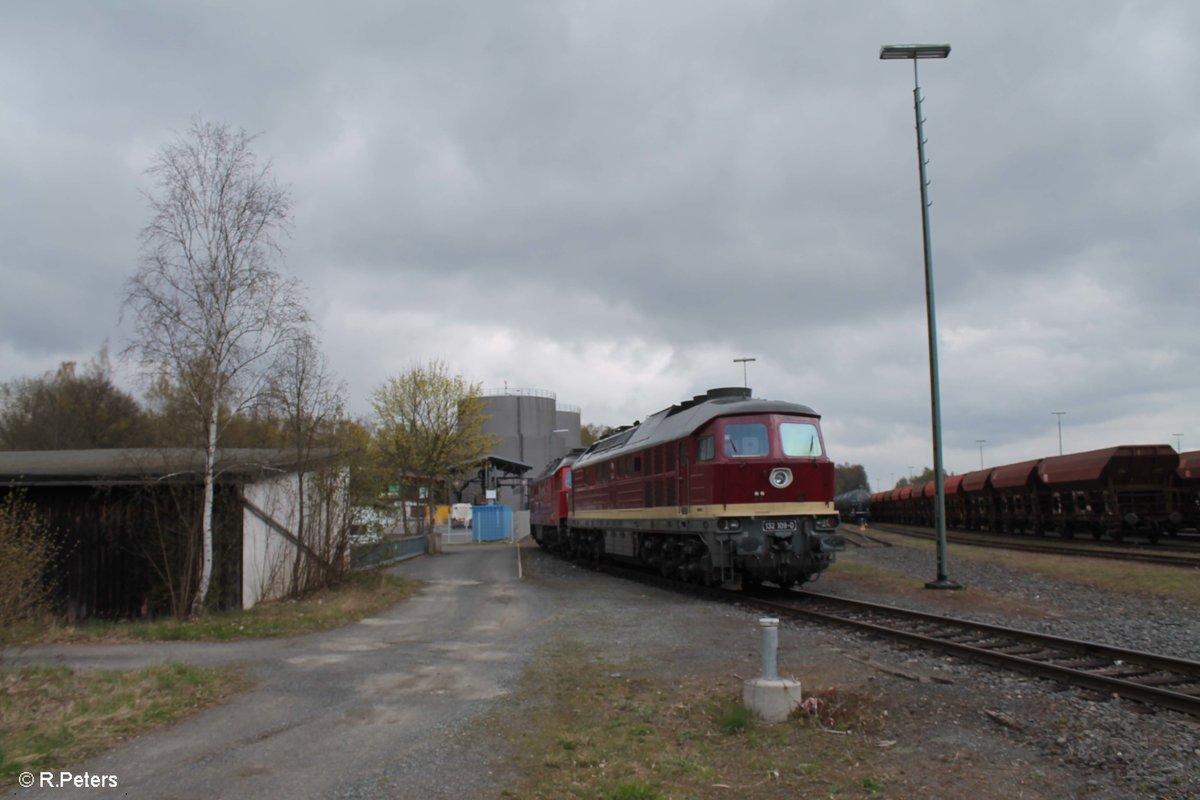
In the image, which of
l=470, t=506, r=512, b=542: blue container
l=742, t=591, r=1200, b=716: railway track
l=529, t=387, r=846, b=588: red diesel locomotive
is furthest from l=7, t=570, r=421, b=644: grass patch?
l=470, t=506, r=512, b=542: blue container

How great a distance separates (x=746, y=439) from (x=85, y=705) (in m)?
10.3

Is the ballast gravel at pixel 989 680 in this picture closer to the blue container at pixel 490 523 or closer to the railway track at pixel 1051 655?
the railway track at pixel 1051 655

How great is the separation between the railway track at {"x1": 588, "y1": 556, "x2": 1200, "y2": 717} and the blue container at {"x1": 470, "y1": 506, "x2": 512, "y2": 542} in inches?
1152

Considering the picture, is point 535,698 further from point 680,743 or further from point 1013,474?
point 1013,474

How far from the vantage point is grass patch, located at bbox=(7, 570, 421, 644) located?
12.0 meters

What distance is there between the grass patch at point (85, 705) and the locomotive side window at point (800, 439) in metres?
9.34

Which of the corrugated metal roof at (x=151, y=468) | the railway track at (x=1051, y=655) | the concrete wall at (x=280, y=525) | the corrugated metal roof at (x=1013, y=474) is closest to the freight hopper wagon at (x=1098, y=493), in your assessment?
the corrugated metal roof at (x=1013, y=474)

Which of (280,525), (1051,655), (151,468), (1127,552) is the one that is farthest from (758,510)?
(1127,552)

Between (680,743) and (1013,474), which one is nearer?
(680,743)

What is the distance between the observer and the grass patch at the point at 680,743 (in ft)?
17.7

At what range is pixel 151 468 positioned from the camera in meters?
14.2

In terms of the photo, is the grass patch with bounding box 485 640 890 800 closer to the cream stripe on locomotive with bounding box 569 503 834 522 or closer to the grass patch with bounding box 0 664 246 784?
the grass patch with bounding box 0 664 246 784

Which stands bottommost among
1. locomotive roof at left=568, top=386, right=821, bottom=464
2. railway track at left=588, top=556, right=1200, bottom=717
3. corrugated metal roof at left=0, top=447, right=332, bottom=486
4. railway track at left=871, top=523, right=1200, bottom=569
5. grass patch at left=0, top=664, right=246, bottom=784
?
railway track at left=871, top=523, right=1200, bottom=569

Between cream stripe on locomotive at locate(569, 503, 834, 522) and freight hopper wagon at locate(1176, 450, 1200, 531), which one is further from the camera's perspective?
freight hopper wagon at locate(1176, 450, 1200, 531)
